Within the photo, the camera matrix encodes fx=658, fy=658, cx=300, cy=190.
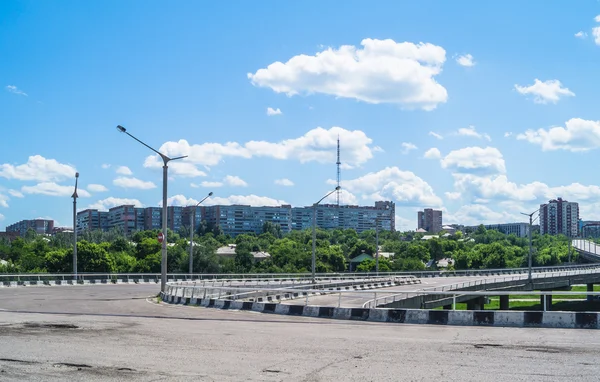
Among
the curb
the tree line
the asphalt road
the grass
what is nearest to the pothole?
the asphalt road

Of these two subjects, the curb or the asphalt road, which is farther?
the curb

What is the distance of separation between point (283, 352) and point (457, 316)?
8.89 m

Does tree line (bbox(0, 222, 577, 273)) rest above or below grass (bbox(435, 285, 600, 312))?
above

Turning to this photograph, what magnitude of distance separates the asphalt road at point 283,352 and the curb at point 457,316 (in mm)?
1203

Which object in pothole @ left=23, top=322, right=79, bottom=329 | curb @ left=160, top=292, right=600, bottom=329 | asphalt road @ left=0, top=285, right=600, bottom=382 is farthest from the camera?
curb @ left=160, top=292, right=600, bottom=329

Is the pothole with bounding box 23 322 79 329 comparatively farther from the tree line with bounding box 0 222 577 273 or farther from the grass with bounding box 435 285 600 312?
the tree line with bounding box 0 222 577 273

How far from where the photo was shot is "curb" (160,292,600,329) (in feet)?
59.2

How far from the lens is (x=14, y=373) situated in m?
10.3

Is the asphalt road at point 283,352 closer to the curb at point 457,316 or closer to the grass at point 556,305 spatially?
the curb at point 457,316

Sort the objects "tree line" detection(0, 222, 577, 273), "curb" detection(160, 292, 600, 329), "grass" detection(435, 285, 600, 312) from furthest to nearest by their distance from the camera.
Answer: "tree line" detection(0, 222, 577, 273) < "grass" detection(435, 285, 600, 312) < "curb" detection(160, 292, 600, 329)

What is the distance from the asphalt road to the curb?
1.20 m

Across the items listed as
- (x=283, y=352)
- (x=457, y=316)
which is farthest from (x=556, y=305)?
(x=283, y=352)

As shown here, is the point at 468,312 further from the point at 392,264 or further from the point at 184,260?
the point at 392,264

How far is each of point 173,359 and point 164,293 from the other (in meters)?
22.9
